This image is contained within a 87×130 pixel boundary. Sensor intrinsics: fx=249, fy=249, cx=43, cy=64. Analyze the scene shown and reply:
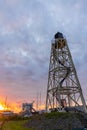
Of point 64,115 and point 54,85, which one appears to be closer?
point 64,115

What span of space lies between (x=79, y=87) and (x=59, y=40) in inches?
661

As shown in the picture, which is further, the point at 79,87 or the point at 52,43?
the point at 52,43

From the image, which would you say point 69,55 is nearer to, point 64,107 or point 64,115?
point 64,107

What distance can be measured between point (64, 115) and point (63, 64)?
26525 millimetres

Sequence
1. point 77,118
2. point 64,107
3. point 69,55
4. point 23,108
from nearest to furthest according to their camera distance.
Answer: point 77,118
point 64,107
point 69,55
point 23,108

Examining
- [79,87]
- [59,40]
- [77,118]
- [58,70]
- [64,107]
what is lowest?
[77,118]

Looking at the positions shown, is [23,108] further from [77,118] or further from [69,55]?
[77,118]

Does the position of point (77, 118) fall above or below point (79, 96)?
below

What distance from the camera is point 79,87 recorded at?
3056 inches

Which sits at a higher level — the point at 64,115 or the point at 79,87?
the point at 79,87

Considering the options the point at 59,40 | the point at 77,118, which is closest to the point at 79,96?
the point at 59,40

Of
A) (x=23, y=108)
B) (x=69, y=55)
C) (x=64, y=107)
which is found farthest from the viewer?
(x=23, y=108)

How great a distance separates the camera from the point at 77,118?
5366cm

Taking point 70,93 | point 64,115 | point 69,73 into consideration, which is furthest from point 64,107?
point 64,115
